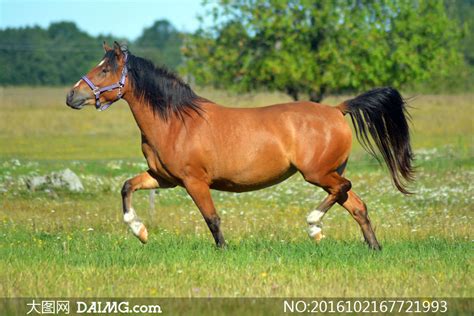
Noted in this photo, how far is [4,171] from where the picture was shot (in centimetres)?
2342

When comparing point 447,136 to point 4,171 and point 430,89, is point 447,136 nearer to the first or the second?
point 430,89

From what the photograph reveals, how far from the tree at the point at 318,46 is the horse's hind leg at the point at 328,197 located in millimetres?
19064

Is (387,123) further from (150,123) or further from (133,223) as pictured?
(133,223)

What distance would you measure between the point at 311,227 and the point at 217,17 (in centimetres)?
2266

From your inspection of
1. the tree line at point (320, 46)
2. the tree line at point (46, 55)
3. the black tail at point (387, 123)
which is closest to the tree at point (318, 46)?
the tree line at point (320, 46)

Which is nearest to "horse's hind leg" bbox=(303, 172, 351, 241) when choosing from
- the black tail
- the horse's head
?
the black tail

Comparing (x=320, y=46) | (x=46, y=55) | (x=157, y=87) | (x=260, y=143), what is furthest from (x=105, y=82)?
(x=46, y=55)

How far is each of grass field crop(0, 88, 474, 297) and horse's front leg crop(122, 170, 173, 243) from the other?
0.68 ft

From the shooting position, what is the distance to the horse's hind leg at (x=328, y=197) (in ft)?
35.8

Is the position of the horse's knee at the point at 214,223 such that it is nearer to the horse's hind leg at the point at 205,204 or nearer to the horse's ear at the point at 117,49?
the horse's hind leg at the point at 205,204

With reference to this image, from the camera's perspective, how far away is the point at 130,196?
36.7ft

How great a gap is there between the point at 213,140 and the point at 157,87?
1.01 metres

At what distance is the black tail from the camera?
11.7m

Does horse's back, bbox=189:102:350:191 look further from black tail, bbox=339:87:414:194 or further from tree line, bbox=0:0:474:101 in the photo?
tree line, bbox=0:0:474:101
